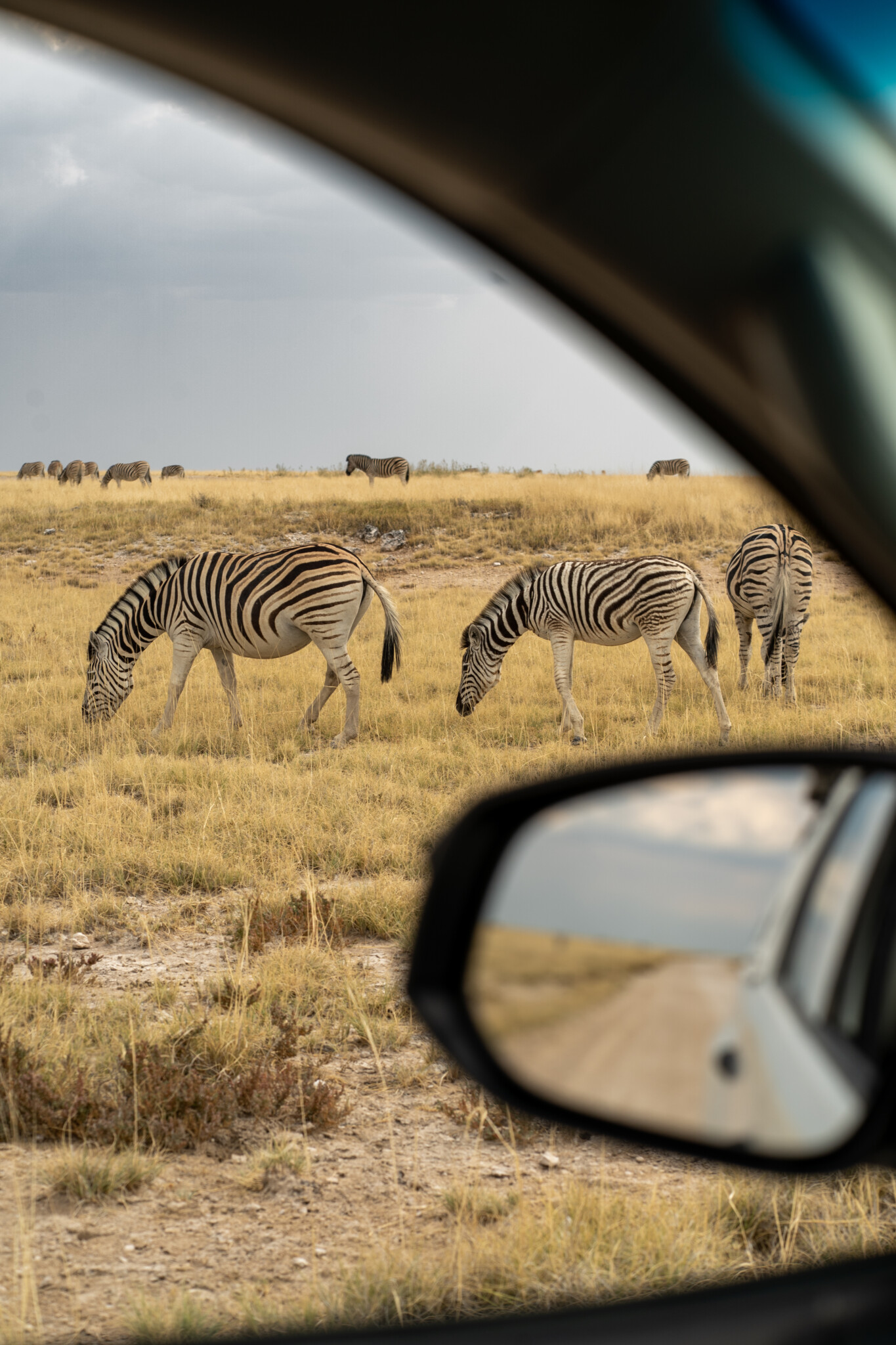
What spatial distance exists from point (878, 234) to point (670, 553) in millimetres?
19730

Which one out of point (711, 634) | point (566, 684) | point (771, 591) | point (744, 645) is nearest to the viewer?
point (566, 684)

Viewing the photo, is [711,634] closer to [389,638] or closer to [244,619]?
[389,638]

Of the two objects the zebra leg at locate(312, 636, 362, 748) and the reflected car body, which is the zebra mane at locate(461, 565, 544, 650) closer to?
the zebra leg at locate(312, 636, 362, 748)

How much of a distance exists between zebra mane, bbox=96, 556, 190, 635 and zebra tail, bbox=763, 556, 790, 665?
598cm

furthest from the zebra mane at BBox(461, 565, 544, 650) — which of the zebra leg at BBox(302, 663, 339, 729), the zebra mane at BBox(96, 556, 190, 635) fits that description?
the zebra mane at BBox(96, 556, 190, 635)

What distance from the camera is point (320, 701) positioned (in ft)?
29.7

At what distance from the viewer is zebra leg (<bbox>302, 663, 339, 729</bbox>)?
8.98 metres

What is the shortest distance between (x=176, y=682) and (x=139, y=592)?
1.44 metres

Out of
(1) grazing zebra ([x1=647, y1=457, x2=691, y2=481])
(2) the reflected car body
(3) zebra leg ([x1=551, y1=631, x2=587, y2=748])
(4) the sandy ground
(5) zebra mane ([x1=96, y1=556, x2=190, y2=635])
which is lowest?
(4) the sandy ground

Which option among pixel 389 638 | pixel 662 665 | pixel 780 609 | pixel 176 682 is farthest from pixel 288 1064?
pixel 389 638

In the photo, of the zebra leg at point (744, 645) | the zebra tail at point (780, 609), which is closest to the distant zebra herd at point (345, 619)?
the zebra tail at point (780, 609)

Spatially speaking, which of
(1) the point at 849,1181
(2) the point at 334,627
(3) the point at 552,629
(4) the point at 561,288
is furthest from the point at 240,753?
(4) the point at 561,288

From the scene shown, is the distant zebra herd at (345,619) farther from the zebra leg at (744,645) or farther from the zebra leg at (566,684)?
the zebra leg at (744,645)

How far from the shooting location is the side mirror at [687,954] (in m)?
0.82
